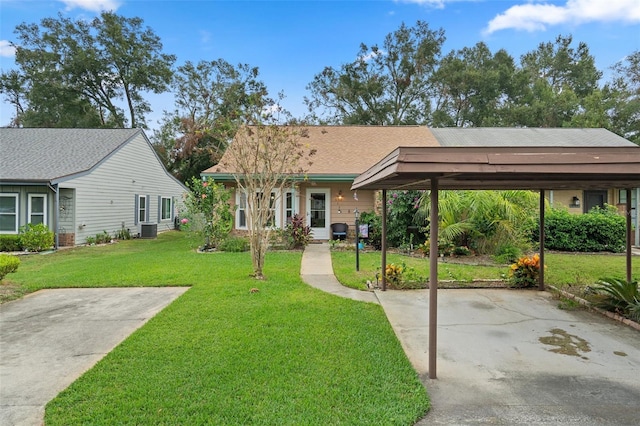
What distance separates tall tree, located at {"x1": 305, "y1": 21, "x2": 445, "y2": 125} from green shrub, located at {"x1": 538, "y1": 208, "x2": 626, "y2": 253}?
1902cm

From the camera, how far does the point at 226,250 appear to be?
11594 millimetres

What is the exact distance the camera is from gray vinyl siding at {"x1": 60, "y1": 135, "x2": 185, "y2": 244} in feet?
45.5

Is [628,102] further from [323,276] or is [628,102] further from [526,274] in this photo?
[323,276]

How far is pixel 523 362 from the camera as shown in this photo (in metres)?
3.69

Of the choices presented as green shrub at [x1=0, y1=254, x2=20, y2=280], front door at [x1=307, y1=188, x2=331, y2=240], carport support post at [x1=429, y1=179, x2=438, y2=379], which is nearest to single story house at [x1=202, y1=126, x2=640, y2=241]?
front door at [x1=307, y1=188, x2=331, y2=240]

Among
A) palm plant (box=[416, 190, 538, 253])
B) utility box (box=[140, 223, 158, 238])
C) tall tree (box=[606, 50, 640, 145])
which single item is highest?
tall tree (box=[606, 50, 640, 145])

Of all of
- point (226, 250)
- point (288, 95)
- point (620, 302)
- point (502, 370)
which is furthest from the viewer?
point (226, 250)

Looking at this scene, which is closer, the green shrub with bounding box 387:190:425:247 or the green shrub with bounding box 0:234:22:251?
the green shrub with bounding box 387:190:425:247

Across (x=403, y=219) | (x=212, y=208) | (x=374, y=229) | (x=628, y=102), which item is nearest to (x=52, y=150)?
(x=212, y=208)

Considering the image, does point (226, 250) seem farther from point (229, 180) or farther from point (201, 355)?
point (201, 355)

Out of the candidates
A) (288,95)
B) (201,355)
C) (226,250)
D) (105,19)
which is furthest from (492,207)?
(105,19)

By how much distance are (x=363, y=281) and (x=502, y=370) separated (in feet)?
12.8

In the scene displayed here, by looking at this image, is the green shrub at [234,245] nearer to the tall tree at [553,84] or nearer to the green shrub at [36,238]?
the green shrub at [36,238]

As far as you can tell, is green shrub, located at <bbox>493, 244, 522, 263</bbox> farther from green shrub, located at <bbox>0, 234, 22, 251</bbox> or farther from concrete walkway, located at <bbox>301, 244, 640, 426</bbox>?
green shrub, located at <bbox>0, 234, 22, 251</bbox>
